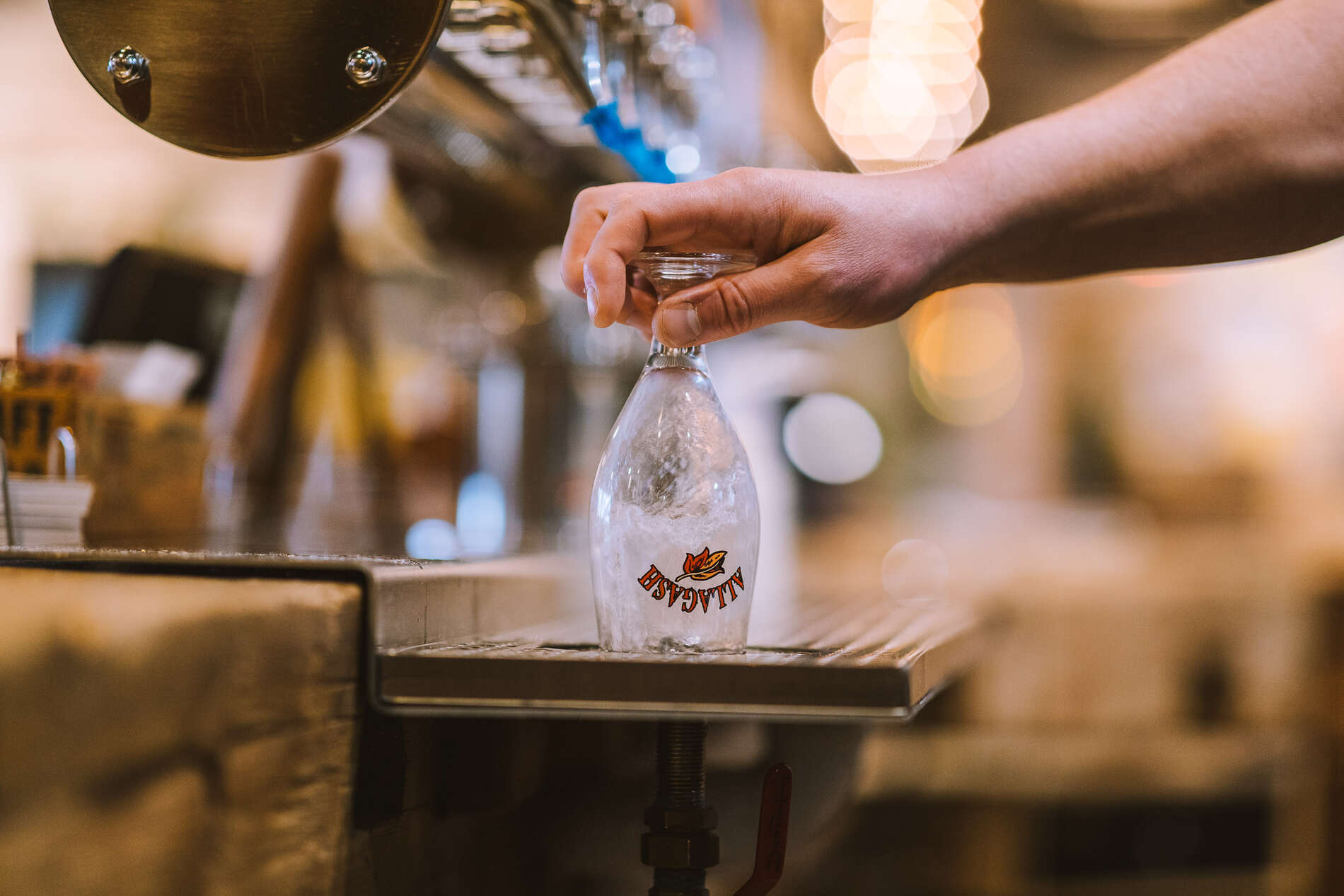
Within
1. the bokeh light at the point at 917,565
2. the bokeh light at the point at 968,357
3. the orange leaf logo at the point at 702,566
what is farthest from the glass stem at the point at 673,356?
the bokeh light at the point at 968,357

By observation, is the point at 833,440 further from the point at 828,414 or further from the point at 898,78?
the point at 898,78

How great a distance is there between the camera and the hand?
0.63 meters

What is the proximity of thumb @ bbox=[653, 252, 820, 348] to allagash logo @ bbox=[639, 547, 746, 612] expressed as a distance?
4.9 inches

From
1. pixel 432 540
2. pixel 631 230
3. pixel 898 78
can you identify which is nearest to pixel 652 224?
pixel 631 230

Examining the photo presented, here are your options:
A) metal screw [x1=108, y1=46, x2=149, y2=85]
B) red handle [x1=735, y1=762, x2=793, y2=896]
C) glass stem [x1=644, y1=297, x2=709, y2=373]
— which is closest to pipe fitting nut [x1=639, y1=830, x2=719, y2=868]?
red handle [x1=735, y1=762, x2=793, y2=896]

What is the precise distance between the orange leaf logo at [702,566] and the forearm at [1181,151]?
11.0 inches

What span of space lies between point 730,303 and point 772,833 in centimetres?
Answer: 29

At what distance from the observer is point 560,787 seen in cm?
81

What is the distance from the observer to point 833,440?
3568 millimetres

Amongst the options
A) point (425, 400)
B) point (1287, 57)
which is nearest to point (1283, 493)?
point (425, 400)

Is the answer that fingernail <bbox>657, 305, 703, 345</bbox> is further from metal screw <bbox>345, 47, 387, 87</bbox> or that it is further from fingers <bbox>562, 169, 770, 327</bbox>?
metal screw <bbox>345, 47, 387, 87</bbox>

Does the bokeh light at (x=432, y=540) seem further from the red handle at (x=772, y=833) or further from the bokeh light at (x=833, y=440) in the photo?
the bokeh light at (x=833, y=440)

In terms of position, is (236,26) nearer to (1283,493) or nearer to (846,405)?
(846,405)

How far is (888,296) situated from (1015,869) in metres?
2.43
